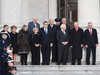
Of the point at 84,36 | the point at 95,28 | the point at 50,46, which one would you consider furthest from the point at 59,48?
the point at 95,28

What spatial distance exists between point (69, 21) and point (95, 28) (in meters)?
2.13

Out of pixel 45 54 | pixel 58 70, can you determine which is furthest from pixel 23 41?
pixel 58 70

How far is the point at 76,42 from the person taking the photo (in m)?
11.8

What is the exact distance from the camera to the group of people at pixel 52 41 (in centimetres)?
1155

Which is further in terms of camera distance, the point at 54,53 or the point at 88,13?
the point at 88,13

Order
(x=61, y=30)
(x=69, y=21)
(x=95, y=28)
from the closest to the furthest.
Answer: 1. (x=61, y=30)
2. (x=95, y=28)
3. (x=69, y=21)

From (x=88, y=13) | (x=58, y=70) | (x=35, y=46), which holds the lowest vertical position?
(x=58, y=70)

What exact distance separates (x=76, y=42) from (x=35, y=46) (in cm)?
176

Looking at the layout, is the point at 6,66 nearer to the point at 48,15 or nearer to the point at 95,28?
the point at 95,28

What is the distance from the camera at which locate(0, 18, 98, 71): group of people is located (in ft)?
37.9

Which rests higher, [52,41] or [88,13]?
[88,13]

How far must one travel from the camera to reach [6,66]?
8.24 metres

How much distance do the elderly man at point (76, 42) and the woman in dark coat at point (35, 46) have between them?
1464 mm

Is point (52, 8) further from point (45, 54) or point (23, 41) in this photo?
point (45, 54)
